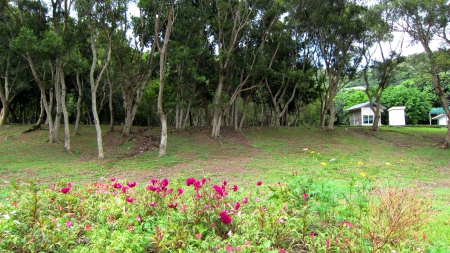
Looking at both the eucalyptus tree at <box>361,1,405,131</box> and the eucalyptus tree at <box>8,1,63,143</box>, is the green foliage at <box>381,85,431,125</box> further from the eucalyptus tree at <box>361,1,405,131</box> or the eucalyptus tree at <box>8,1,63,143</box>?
the eucalyptus tree at <box>8,1,63,143</box>

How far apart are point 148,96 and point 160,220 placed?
25.3m

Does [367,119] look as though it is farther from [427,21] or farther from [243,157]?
[243,157]

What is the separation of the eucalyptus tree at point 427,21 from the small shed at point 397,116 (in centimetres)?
2174

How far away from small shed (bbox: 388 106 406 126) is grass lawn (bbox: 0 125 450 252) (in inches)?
657

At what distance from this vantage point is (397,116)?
36656mm

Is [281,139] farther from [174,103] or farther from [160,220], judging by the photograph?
[160,220]

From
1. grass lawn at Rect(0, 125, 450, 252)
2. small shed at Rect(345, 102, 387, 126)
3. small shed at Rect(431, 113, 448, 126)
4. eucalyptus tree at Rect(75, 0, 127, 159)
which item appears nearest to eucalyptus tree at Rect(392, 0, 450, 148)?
grass lawn at Rect(0, 125, 450, 252)

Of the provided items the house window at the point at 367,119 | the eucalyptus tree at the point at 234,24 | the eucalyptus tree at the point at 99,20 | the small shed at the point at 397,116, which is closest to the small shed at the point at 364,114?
the house window at the point at 367,119

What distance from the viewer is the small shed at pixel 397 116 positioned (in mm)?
36250

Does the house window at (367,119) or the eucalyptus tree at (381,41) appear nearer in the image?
the eucalyptus tree at (381,41)

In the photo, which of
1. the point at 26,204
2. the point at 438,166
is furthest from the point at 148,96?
the point at 26,204

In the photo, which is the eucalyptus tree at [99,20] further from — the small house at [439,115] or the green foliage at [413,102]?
the small house at [439,115]

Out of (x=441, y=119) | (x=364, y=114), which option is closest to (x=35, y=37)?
(x=364, y=114)

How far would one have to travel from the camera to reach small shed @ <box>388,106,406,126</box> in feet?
119
